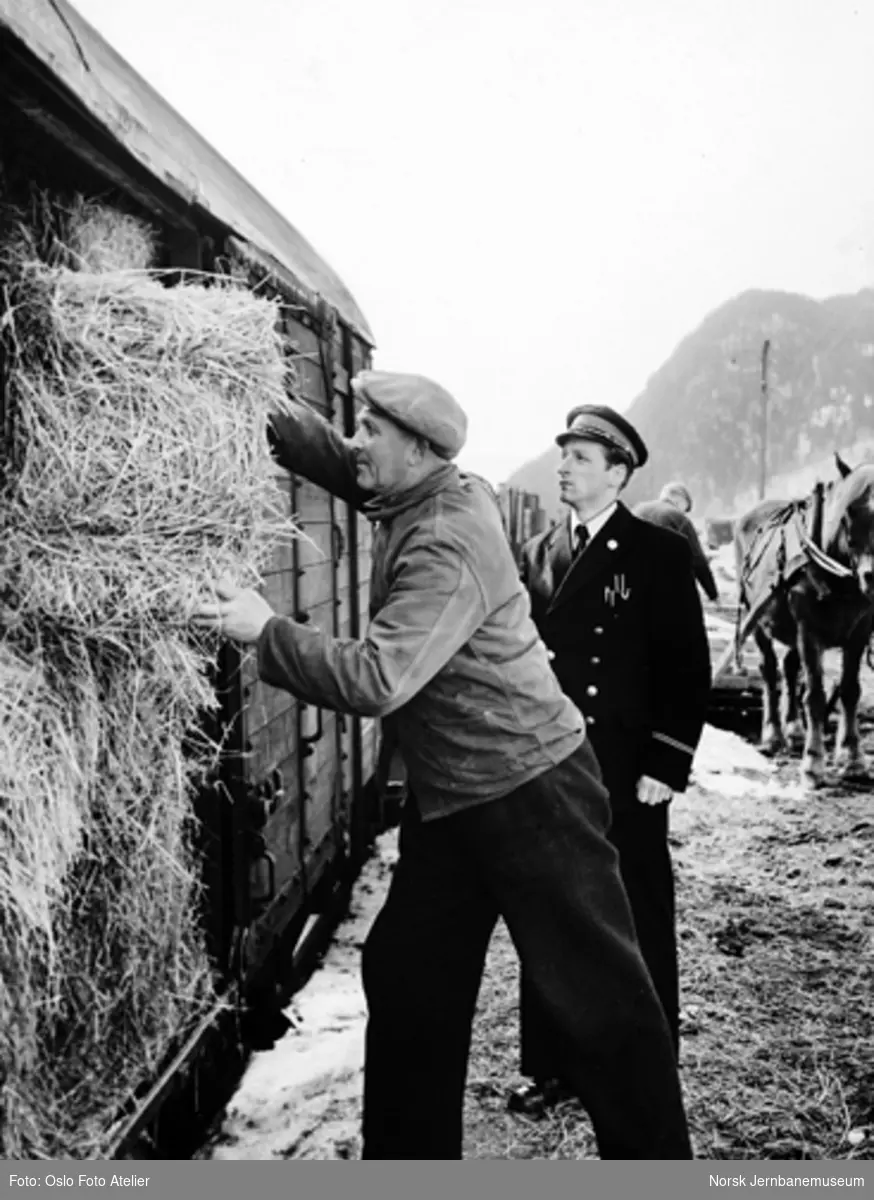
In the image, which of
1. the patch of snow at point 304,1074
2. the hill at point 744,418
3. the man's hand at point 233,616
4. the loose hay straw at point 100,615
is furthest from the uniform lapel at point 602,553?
the hill at point 744,418

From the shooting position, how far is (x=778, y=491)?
30.2 metres

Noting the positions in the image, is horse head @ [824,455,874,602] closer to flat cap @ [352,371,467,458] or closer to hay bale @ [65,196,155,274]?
flat cap @ [352,371,467,458]

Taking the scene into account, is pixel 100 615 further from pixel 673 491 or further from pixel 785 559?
pixel 785 559

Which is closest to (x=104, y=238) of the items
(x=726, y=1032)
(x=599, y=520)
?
(x=599, y=520)

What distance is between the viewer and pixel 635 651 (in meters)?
2.81

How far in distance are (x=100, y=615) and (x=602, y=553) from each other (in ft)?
5.14

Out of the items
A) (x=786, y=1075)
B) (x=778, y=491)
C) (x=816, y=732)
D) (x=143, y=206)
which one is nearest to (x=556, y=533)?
(x=143, y=206)

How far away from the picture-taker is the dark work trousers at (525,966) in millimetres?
2082

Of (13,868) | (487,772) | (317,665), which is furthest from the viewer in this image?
(487,772)

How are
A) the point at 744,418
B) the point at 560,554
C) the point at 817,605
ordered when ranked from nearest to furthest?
the point at 560,554, the point at 817,605, the point at 744,418

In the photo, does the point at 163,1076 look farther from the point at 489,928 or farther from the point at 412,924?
the point at 489,928

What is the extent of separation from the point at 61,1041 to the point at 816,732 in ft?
18.2

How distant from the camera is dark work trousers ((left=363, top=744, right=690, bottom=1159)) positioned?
2082mm
